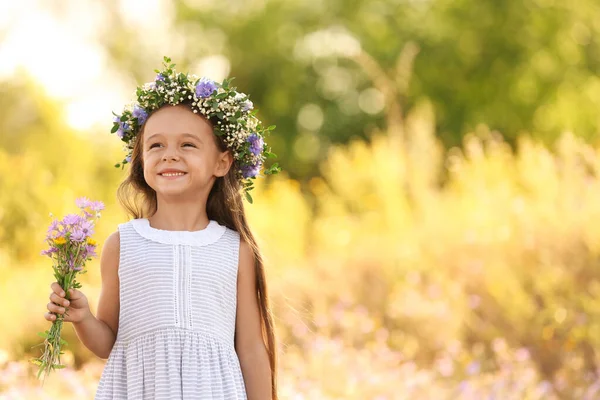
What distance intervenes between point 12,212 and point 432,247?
3943 millimetres

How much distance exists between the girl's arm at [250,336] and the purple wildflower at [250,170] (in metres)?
0.27

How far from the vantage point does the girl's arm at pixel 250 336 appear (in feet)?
9.78

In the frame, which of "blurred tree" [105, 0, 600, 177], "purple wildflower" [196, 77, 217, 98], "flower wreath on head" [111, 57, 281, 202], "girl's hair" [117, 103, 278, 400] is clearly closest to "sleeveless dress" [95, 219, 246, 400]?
"girl's hair" [117, 103, 278, 400]

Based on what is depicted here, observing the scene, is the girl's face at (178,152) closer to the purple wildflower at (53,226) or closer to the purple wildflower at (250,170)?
the purple wildflower at (250,170)

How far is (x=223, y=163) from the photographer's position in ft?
10.3

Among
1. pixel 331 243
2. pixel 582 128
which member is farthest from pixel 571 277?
pixel 582 128

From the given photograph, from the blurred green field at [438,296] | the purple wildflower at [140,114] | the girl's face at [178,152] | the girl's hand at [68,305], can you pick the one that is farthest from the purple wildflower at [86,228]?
the blurred green field at [438,296]

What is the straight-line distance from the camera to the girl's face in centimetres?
294

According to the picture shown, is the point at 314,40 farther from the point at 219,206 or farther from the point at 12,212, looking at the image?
the point at 219,206

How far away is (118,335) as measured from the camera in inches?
115

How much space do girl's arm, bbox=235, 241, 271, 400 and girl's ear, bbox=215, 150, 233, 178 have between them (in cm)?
25

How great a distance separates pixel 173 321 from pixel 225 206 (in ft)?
1.56

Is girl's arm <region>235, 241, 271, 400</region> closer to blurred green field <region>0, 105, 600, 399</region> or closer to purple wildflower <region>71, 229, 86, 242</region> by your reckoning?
purple wildflower <region>71, 229, 86, 242</region>

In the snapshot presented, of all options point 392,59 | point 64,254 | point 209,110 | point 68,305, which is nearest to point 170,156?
point 209,110
